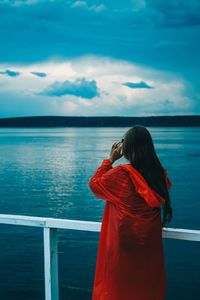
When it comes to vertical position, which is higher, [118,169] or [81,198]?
[118,169]

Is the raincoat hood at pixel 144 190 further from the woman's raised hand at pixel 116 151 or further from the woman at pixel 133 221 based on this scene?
the woman's raised hand at pixel 116 151

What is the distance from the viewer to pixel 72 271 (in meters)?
7.99

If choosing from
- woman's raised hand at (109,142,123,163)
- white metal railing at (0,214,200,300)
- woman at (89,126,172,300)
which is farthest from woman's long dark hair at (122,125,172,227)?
white metal railing at (0,214,200,300)

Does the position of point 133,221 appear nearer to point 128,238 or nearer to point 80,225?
point 128,238

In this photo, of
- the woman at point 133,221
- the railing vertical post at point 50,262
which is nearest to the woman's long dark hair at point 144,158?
the woman at point 133,221

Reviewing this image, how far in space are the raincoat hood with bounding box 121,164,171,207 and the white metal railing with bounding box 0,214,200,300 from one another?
0.20 metres

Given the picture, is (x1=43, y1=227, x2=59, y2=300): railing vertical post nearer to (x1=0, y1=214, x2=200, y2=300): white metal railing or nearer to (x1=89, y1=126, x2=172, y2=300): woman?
(x1=0, y1=214, x2=200, y2=300): white metal railing

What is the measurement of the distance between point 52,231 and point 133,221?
55 centimetres

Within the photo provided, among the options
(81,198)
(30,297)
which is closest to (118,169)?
(30,297)

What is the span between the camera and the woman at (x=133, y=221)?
5.46 feet

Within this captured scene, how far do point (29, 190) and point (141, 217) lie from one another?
21.1 meters

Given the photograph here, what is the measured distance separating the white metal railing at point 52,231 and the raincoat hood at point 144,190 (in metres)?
0.20

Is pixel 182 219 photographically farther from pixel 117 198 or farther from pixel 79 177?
pixel 79 177

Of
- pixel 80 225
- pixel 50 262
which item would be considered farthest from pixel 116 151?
pixel 50 262
